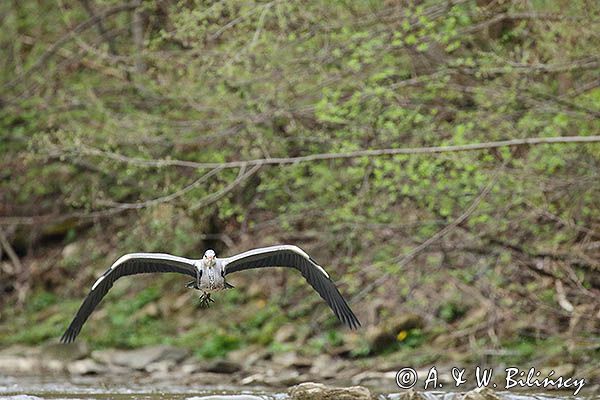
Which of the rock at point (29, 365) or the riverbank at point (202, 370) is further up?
the rock at point (29, 365)

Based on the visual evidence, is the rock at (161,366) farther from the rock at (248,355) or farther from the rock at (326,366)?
the rock at (326,366)

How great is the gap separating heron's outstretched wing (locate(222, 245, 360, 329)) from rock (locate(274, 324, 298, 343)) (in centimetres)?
505

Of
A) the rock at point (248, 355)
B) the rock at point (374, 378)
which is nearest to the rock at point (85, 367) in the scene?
the rock at point (248, 355)

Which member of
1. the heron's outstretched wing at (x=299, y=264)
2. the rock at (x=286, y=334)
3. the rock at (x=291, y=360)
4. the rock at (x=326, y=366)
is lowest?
the rock at (x=326, y=366)

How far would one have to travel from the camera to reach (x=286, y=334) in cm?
1407

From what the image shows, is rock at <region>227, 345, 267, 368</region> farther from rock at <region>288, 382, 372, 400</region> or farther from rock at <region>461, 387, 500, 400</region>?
rock at <region>461, 387, 500, 400</region>

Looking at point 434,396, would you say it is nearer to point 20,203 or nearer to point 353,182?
point 353,182

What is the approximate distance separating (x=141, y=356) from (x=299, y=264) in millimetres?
5733

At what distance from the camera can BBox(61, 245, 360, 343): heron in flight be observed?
8.57 metres

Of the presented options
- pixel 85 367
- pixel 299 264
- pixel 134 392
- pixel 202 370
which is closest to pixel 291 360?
pixel 202 370

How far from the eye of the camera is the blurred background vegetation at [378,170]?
431 inches

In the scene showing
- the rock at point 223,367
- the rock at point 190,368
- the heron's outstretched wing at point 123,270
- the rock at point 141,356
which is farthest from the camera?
the rock at point 141,356

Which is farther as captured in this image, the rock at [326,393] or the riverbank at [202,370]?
the riverbank at [202,370]

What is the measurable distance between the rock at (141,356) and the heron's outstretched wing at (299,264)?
5106 millimetres
